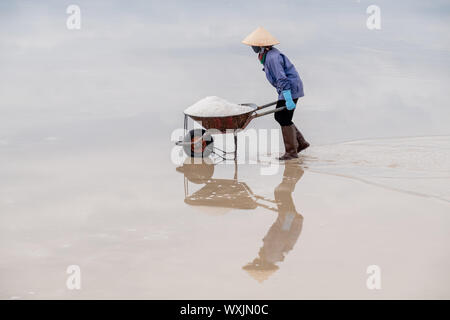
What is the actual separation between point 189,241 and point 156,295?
1.09 metres

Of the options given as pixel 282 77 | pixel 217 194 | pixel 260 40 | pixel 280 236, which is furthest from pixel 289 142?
pixel 280 236

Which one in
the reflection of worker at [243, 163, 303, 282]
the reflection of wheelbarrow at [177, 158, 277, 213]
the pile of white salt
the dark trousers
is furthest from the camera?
the dark trousers

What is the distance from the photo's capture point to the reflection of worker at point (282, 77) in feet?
26.9

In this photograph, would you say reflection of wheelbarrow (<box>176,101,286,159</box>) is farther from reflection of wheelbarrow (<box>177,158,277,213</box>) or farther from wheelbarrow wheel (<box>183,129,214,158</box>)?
reflection of wheelbarrow (<box>177,158,277,213</box>)

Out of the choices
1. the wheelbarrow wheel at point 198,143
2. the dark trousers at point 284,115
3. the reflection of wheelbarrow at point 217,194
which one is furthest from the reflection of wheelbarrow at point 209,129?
the reflection of wheelbarrow at point 217,194

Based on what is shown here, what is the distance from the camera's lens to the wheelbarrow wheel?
8.52m

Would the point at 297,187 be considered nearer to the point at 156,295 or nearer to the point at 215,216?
the point at 215,216

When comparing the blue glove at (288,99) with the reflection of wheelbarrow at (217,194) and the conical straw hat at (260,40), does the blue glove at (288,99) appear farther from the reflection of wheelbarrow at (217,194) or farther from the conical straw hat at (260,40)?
the reflection of wheelbarrow at (217,194)

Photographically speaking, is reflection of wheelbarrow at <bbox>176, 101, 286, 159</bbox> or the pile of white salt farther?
reflection of wheelbarrow at <bbox>176, 101, 286, 159</bbox>

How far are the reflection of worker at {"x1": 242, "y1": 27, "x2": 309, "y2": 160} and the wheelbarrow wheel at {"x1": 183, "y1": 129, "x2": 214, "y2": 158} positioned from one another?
99 centimetres

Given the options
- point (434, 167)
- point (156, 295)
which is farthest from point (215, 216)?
point (434, 167)

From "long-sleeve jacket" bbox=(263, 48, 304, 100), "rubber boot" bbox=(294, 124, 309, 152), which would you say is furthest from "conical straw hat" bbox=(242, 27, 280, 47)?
"rubber boot" bbox=(294, 124, 309, 152)

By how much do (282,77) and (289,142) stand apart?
927mm

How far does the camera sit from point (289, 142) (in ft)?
28.2
